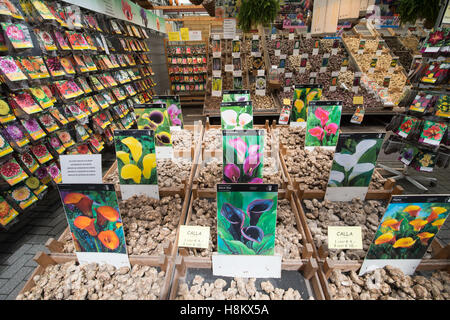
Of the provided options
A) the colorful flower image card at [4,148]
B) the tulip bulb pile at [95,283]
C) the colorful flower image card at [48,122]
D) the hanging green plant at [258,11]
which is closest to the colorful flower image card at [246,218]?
the tulip bulb pile at [95,283]

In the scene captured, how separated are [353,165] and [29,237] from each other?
116 inches

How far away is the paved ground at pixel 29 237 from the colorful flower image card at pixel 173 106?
1686mm

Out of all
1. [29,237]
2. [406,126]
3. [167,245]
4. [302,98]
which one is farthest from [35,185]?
[406,126]

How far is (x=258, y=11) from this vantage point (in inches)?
148

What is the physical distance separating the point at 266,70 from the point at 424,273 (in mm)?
4418

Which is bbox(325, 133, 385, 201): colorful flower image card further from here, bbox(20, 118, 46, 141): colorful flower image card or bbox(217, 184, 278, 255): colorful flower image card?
bbox(20, 118, 46, 141): colorful flower image card

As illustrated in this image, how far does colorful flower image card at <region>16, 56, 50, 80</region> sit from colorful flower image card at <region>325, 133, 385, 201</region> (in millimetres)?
2894

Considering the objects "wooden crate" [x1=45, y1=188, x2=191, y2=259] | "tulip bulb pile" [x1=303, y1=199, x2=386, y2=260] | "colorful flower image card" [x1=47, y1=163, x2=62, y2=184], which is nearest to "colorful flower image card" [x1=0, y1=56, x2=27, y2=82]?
"colorful flower image card" [x1=47, y1=163, x2=62, y2=184]

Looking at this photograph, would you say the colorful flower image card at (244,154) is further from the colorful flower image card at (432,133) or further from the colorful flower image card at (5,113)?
the colorful flower image card at (432,133)

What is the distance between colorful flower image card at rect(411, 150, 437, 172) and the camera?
249 centimetres

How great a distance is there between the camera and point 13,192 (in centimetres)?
205

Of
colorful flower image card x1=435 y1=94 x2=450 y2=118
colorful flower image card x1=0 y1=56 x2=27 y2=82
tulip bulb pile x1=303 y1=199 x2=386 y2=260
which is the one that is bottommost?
tulip bulb pile x1=303 y1=199 x2=386 y2=260

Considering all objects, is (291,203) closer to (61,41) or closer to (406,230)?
(406,230)
